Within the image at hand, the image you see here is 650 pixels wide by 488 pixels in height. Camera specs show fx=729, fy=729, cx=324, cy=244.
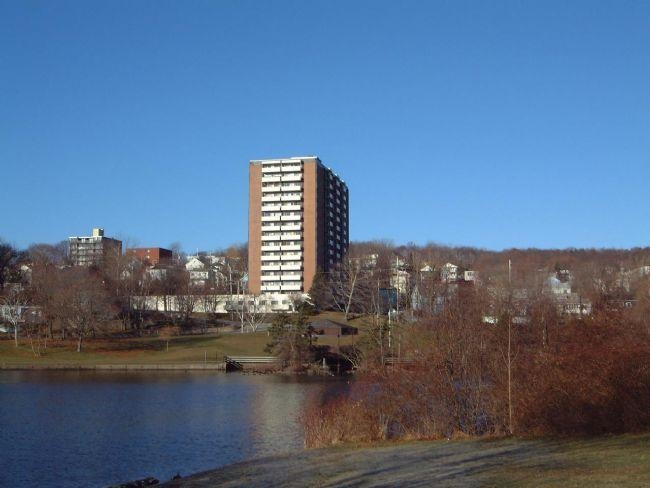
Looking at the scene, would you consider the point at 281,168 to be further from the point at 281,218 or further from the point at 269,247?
the point at 269,247

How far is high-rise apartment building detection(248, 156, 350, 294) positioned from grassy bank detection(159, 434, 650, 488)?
363ft

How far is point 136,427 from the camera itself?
34188mm

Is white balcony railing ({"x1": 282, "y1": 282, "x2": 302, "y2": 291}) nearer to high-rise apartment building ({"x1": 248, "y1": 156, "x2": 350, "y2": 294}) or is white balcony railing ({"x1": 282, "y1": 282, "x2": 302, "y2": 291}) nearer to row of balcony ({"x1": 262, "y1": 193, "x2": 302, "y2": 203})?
high-rise apartment building ({"x1": 248, "y1": 156, "x2": 350, "y2": 294})

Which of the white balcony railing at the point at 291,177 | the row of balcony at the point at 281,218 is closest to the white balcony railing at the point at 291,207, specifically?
the row of balcony at the point at 281,218

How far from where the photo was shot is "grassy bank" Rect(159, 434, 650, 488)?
15.0m

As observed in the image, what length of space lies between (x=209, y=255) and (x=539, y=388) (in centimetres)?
17465

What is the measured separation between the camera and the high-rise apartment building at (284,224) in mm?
132375

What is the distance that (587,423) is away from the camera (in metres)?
22.8

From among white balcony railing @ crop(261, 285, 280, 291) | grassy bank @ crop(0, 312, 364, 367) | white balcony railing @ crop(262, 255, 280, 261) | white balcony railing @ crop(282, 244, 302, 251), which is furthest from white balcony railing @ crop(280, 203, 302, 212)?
grassy bank @ crop(0, 312, 364, 367)

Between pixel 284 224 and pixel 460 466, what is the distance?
116538mm

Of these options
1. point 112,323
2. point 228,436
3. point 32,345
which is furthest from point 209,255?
point 228,436

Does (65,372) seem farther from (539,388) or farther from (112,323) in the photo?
(539,388)

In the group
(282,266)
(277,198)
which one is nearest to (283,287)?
(282,266)

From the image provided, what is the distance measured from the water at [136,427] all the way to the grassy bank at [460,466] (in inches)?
225
